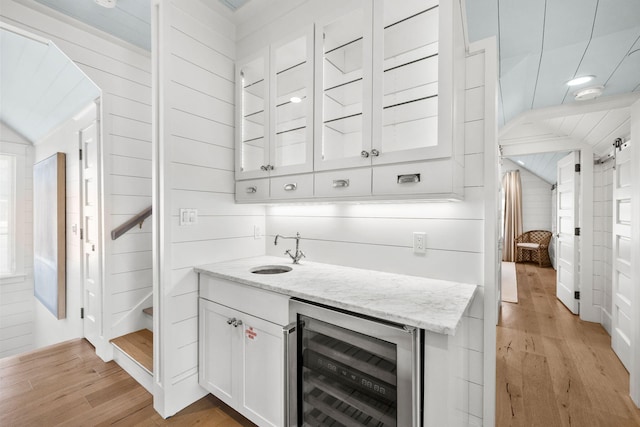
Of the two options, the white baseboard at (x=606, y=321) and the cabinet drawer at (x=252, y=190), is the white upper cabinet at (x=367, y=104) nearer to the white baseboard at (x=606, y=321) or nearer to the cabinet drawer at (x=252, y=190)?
the cabinet drawer at (x=252, y=190)

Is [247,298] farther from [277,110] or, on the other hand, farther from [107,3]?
[107,3]

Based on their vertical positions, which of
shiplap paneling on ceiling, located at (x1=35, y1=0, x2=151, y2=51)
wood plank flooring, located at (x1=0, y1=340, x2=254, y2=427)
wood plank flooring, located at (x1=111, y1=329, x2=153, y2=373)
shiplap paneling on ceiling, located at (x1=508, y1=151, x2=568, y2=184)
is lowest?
wood plank flooring, located at (x1=0, y1=340, x2=254, y2=427)

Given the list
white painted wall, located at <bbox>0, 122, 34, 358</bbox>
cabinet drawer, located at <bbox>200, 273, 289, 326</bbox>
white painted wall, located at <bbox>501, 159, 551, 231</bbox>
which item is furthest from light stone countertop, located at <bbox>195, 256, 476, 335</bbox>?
white painted wall, located at <bbox>501, 159, 551, 231</bbox>

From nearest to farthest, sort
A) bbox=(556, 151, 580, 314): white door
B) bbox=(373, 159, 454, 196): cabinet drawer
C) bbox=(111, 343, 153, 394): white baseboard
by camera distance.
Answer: bbox=(373, 159, 454, 196): cabinet drawer → bbox=(111, 343, 153, 394): white baseboard → bbox=(556, 151, 580, 314): white door

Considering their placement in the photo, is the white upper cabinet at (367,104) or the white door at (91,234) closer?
the white upper cabinet at (367,104)

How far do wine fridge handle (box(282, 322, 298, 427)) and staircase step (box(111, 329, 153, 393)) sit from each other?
3.84ft

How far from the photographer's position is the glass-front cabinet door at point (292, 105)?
1.68 meters

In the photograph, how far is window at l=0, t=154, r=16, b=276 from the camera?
3832 millimetres

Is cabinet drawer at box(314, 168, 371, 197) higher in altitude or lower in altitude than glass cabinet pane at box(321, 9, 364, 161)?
lower

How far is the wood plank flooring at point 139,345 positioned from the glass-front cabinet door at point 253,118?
1483 millimetres

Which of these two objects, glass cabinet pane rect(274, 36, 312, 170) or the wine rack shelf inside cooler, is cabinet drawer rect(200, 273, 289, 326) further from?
glass cabinet pane rect(274, 36, 312, 170)

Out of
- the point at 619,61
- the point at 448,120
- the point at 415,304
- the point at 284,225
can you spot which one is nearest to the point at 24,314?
the point at 284,225

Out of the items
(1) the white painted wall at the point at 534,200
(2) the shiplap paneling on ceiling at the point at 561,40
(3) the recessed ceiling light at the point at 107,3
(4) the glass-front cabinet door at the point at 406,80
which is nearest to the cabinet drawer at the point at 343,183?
(4) the glass-front cabinet door at the point at 406,80

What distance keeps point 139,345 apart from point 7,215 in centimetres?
332
